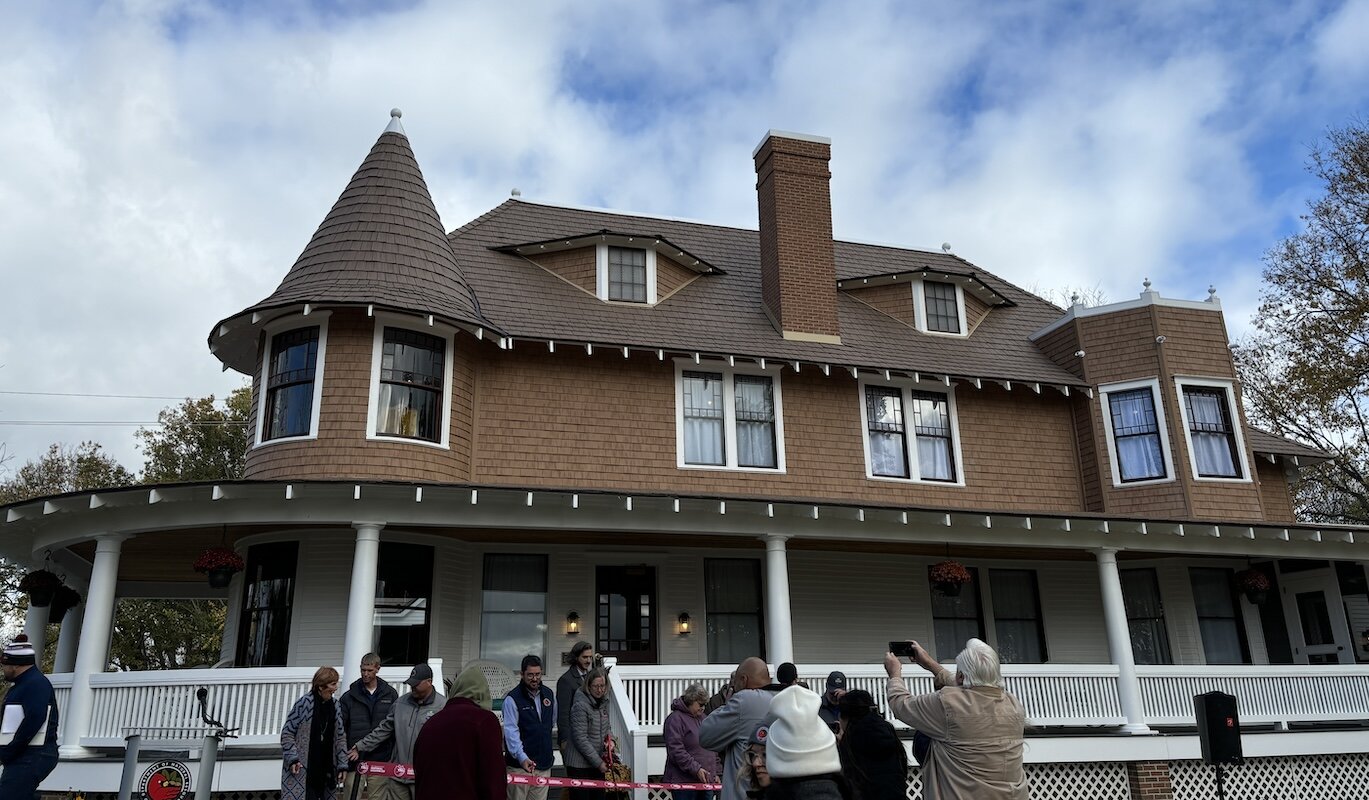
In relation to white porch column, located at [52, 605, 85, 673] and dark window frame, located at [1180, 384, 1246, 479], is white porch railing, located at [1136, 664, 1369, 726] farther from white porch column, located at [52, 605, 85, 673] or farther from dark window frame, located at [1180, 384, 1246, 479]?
white porch column, located at [52, 605, 85, 673]

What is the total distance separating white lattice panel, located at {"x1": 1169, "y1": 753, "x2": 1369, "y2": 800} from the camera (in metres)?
13.1

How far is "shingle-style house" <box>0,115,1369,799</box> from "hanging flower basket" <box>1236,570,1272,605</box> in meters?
0.10

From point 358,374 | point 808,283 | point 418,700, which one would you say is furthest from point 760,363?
point 418,700

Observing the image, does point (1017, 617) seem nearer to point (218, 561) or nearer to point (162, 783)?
point (218, 561)

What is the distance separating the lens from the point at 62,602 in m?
14.5

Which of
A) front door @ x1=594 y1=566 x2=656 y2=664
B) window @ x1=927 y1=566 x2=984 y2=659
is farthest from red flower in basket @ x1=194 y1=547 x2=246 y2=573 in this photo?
window @ x1=927 y1=566 x2=984 y2=659

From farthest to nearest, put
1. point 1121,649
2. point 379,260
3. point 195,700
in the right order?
point 379,260 < point 1121,649 < point 195,700

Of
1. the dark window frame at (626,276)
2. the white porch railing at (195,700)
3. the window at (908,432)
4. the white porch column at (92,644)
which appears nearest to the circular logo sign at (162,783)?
the white porch railing at (195,700)

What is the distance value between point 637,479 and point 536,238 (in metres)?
4.99

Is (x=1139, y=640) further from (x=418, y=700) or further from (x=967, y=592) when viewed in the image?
(x=418, y=700)

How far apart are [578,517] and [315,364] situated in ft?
13.3

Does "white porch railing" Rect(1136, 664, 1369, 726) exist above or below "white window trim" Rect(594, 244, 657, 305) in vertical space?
below

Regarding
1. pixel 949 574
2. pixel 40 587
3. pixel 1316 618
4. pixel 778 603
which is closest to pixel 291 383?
pixel 40 587

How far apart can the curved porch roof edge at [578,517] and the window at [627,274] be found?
4672mm
